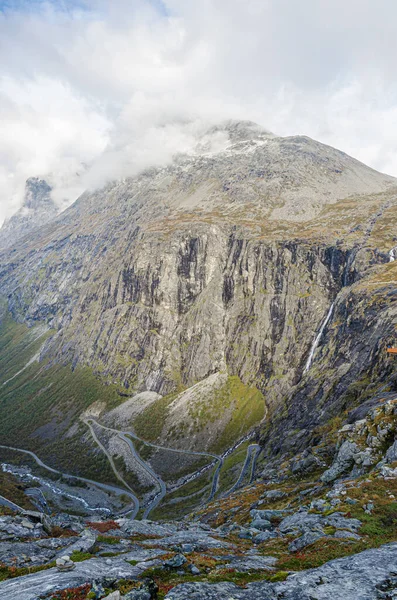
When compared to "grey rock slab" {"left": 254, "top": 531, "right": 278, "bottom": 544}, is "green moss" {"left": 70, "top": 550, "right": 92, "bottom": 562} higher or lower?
higher

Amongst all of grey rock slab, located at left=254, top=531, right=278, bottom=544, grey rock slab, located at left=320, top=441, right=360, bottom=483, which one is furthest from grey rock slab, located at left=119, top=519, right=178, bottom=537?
grey rock slab, located at left=320, top=441, right=360, bottom=483

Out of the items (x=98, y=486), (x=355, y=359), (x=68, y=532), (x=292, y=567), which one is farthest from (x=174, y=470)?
(x=292, y=567)

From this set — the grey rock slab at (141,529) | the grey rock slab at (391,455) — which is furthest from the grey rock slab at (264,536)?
the grey rock slab at (391,455)

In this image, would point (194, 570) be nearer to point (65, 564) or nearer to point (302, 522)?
point (65, 564)

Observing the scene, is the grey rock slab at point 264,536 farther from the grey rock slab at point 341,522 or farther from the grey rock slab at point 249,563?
the grey rock slab at point 249,563

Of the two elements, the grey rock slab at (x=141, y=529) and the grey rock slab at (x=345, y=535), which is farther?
the grey rock slab at (x=141, y=529)

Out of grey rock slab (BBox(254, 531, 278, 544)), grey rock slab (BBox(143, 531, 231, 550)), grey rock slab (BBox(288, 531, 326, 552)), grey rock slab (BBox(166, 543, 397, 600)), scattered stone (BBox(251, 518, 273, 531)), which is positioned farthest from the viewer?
scattered stone (BBox(251, 518, 273, 531))

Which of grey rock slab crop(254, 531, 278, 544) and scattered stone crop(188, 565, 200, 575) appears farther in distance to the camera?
grey rock slab crop(254, 531, 278, 544)

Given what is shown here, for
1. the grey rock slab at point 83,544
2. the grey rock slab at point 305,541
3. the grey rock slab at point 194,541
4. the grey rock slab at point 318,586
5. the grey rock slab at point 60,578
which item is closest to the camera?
the grey rock slab at point 318,586

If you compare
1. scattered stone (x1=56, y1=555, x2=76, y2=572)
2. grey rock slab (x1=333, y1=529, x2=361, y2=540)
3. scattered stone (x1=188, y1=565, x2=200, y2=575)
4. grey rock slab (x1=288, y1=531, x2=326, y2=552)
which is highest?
grey rock slab (x1=333, y1=529, x2=361, y2=540)

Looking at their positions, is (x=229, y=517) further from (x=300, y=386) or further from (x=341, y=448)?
(x=300, y=386)

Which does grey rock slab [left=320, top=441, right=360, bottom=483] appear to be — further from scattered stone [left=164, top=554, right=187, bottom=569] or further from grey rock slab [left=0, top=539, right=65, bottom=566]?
grey rock slab [left=0, top=539, right=65, bottom=566]
